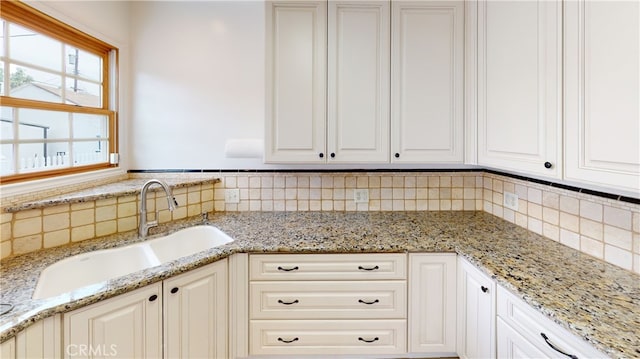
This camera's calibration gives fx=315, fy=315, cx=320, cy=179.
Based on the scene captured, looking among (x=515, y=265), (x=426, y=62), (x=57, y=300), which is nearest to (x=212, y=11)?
(x=426, y=62)

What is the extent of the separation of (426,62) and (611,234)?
130 cm

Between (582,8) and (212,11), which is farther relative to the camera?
(212,11)

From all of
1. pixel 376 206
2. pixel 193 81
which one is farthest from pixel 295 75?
pixel 376 206

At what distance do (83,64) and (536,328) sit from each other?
2739 mm

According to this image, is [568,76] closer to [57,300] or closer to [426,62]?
[426,62]

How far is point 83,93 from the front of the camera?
6.51ft

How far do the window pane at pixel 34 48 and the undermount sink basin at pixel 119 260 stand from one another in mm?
1059

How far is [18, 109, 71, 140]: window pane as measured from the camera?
1603 millimetres

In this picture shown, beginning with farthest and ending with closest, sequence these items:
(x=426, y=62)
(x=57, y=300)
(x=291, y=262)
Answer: (x=426, y=62), (x=291, y=262), (x=57, y=300)

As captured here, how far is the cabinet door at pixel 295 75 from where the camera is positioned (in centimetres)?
197

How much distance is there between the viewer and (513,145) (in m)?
1.58

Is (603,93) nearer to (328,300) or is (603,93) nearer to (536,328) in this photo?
(536,328)

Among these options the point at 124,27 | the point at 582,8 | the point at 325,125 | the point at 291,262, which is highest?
the point at 124,27

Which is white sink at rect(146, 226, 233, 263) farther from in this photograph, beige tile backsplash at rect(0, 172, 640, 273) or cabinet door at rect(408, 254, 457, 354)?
cabinet door at rect(408, 254, 457, 354)
